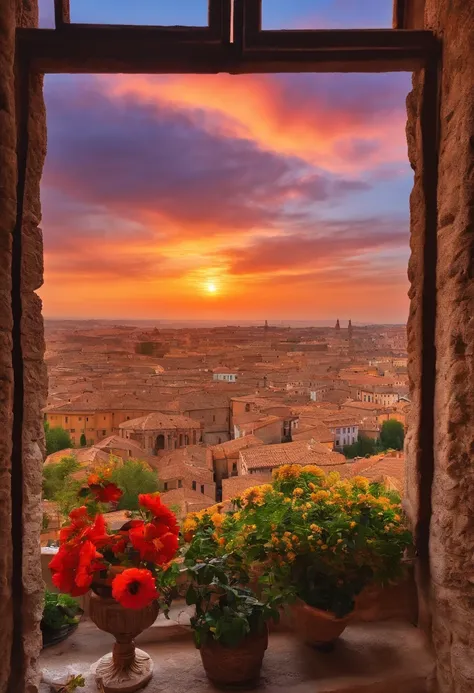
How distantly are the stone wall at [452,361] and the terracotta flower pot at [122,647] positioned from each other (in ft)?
3.89

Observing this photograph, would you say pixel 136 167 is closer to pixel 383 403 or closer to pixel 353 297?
Result: pixel 353 297

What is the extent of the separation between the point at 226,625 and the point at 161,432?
7.58 ft

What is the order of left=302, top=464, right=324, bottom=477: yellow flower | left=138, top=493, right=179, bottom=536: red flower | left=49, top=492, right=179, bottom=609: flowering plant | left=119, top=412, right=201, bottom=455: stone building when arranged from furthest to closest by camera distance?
1. left=119, top=412, right=201, bottom=455: stone building
2. left=302, top=464, right=324, bottom=477: yellow flower
3. left=138, top=493, right=179, bottom=536: red flower
4. left=49, top=492, right=179, bottom=609: flowering plant

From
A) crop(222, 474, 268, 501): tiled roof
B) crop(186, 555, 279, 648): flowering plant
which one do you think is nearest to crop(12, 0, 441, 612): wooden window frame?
crop(186, 555, 279, 648): flowering plant

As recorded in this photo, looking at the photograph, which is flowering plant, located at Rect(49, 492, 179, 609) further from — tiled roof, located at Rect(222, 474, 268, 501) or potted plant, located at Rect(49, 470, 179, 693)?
tiled roof, located at Rect(222, 474, 268, 501)

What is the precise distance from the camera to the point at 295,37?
2.20 m

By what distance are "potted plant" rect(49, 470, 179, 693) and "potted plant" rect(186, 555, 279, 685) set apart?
0.17 meters

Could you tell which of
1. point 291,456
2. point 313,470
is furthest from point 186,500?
point 313,470

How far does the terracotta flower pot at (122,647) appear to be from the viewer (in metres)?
2.03

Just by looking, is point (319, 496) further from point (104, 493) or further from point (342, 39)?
point (342, 39)

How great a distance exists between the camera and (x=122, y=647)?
2131 mm

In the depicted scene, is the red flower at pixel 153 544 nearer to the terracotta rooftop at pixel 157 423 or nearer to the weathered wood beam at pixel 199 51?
the weathered wood beam at pixel 199 51

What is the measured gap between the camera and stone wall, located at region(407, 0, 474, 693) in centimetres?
195

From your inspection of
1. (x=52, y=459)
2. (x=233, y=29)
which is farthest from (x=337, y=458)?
(x=233, y=29)
